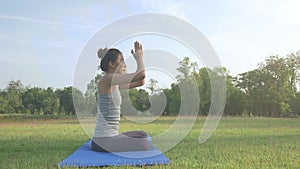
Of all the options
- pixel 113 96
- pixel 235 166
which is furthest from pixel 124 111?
pixel 235 166

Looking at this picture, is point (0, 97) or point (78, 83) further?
point (0, 97)

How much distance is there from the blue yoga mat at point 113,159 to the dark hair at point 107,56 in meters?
1.24

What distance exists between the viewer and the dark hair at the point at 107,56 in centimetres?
503

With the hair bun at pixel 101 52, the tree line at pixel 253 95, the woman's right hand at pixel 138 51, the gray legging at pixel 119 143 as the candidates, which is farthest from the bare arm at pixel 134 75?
the tree line at pixel 253 95

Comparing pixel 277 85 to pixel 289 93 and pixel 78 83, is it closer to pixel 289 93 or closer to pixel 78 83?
pixel 289 93

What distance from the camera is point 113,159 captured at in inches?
183

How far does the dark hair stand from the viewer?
16.5 feet

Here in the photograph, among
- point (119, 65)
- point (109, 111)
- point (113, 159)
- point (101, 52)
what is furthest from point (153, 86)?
point (113, 159)

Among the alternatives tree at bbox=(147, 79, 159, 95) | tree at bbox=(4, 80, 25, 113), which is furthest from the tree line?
tree at bbox=(147, 79, 159, 95)

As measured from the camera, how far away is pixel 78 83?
5133mm

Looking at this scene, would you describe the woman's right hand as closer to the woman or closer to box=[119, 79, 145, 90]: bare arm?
the woman

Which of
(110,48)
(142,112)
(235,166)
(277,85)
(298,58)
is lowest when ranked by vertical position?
(235,166)

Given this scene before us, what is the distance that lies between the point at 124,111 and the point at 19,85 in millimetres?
37539

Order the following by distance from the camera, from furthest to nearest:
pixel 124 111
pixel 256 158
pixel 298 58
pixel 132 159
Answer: pixel 298 58 → pixel 124 111 → pixel 256 158 → pixel 132 159
